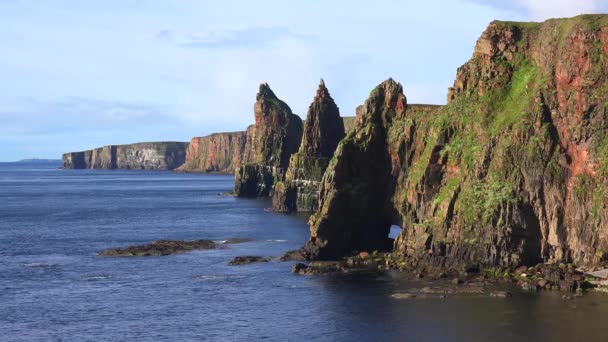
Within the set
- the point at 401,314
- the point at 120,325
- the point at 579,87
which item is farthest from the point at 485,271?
the point at 120,325

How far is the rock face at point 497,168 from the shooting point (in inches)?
4065

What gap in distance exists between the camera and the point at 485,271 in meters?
104

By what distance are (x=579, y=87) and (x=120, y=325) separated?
216 feet

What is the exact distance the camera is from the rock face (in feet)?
339

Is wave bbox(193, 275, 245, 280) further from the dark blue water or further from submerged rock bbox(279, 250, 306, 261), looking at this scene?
submerged rock bbox(279, 250, 306, 261)

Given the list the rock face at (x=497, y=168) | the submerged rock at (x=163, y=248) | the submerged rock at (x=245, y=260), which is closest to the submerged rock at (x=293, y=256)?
the rock face at (x=497, y=168)

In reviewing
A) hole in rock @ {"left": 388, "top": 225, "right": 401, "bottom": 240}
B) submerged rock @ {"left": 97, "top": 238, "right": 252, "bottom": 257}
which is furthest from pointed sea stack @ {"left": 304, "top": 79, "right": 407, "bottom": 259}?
submerged rock @ {"left": 97, "top": 238, "right": 252, "bottom": 257}

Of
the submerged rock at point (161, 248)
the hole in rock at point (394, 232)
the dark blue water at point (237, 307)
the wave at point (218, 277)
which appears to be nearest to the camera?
the dark blue water at point (237, 307)

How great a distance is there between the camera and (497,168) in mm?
108375

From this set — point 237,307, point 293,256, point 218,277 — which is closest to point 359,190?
point 293,256

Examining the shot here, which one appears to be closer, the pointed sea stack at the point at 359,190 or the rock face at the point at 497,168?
the rock face at the point at 497,168

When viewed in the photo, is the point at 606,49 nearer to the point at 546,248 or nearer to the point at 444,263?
the point at 546,248

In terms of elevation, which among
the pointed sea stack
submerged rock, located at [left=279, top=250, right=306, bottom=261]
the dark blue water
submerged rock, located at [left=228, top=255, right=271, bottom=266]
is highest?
the pointed sea stack

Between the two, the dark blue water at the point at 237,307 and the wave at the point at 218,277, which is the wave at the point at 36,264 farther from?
the wave at the point at 218,277
